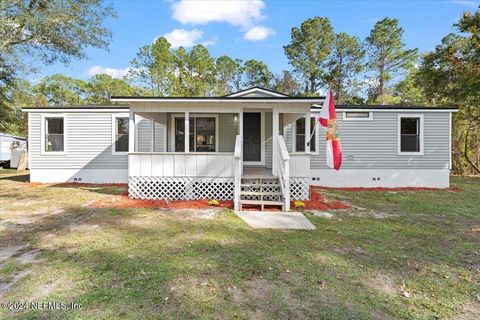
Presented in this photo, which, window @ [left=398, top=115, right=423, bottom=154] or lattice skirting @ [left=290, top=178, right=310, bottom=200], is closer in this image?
lattice skirting @ [left=290, top=178, right=310, bottom=200]

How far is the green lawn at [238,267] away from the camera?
2600 millimetres

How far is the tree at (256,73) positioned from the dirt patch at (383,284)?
2741cm

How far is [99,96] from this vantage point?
3538 cm

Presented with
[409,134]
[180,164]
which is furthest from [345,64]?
[180,164]

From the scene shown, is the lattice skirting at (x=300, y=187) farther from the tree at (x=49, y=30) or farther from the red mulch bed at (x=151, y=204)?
the tree at (x=49, y=30)

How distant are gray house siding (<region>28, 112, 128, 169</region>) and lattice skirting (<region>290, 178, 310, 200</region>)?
24.3 ft

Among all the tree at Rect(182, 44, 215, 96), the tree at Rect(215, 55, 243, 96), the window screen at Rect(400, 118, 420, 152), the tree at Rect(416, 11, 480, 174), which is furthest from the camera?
the tree at Rect(215, 55, 243, 96)

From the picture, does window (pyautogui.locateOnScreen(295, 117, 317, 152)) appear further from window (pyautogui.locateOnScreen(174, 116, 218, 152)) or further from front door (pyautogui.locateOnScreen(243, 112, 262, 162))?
window (pyautogui.locateOnScreen(174, 116, 218, 152))

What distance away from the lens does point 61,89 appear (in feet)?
120

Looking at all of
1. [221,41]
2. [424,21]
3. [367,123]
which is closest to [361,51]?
[424,21]

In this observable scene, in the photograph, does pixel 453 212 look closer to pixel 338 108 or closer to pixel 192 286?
pixel 338 108

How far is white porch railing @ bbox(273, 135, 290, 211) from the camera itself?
6.95 meters

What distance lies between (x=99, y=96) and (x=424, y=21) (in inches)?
1390

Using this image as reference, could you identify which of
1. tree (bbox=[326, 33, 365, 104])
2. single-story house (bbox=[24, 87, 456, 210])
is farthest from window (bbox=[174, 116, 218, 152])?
tree (bbox=[326, 33, 365, 104])
